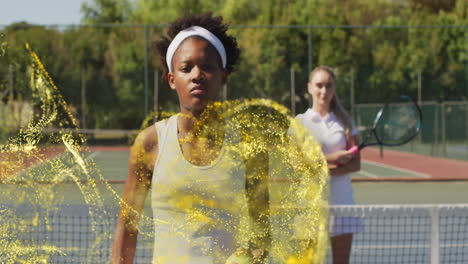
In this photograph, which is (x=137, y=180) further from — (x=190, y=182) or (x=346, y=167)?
(x=346, y=167)

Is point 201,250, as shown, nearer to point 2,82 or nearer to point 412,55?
point 2,82

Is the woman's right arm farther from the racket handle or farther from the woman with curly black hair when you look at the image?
the racket handle

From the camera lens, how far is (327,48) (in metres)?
23.7

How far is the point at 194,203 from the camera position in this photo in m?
1.23

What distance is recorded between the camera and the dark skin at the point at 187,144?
1188 millimetres

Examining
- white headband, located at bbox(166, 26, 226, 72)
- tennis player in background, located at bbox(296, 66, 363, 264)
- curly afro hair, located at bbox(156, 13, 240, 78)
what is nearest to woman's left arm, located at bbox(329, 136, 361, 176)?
tennis player in background, located at bbox(296, 66, 363, 264)

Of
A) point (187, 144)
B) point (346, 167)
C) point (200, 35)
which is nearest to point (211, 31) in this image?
point (200, 35)

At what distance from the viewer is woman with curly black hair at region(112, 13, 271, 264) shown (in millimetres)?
1220

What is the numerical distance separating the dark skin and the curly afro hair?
3.8 inches

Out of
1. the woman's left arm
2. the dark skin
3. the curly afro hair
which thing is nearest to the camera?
the dark skin

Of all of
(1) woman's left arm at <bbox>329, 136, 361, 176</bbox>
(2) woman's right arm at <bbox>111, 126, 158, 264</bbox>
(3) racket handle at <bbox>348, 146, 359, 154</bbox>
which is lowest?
(1) woman's left arm at <bbox>329, 136, 361, 176</bbox>

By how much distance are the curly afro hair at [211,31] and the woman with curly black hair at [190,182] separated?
0.22ft

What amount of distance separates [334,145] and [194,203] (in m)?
1.59

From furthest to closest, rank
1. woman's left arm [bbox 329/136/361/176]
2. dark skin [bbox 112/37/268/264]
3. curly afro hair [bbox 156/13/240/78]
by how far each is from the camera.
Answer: woman's left arm [bbox 329/136/361/176] < curly afro hair [bbox 156/13/240/78] < dark skin [bbox 112/37/268/264]
